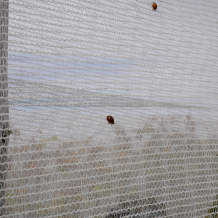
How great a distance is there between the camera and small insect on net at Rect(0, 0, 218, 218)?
0.76 m

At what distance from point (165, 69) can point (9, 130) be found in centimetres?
65

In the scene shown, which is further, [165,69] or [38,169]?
[165,69]

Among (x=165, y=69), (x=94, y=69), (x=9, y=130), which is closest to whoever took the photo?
(x=9, y=130)

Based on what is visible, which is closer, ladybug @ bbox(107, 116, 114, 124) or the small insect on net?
the small insect on net

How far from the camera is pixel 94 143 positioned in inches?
33.2

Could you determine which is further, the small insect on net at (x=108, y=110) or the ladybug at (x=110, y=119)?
the ladybug at (x=110, y=119)

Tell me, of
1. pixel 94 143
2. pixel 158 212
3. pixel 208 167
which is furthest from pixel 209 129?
pixel 94 143

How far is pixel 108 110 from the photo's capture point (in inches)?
34.7

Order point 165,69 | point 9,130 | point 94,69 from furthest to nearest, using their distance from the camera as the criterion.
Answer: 1. point 165,69
2. point 94,69
3. point 9,130

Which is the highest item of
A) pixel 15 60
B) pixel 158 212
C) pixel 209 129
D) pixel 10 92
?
pixel 15 60

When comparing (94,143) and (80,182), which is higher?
(94,143)

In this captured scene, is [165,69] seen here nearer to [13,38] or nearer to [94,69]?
[94,69]

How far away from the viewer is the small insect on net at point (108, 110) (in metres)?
0.76

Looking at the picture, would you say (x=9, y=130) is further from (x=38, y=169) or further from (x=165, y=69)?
(x=165, y=69)
